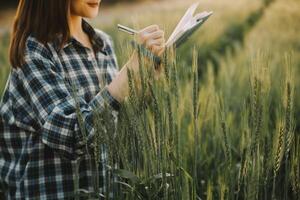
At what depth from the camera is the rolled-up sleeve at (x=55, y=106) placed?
1323mm

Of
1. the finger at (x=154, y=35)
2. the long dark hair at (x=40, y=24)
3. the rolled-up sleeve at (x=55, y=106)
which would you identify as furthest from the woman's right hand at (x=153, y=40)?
the long dark hair at (x=40, y=24)

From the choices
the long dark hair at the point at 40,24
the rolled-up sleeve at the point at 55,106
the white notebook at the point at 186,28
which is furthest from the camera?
the long dark hair at the point at 40,24

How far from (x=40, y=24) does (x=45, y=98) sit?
23 centimetres

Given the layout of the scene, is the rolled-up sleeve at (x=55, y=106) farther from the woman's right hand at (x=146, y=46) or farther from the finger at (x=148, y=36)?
the finger at (x=148, y=36)

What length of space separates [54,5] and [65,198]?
51 centimetres

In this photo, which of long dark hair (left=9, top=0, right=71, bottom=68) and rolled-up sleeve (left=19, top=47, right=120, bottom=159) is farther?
long dark hair (left=9, top=0, right=71, bottom=68)

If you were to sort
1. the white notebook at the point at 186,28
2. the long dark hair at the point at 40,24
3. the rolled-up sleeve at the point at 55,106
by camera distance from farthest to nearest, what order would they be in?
1. the long dark hair at the point at 40,24
2. the rolled-up sleeve at the point at 55,106
3. the white notebook at the point at 186,28

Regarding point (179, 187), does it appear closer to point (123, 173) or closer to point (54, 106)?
point (123, 173)

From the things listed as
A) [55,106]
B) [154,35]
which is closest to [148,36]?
[154,35]

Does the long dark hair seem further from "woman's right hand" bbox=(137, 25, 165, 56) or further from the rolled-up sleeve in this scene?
"woman's right hand" bbox=(137, 25, 165, 56)

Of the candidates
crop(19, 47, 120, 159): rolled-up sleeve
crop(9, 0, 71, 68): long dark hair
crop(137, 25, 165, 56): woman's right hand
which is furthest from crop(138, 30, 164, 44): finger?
crop(9, 0, 71, 68): long dark hair

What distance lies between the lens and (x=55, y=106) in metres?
1.37

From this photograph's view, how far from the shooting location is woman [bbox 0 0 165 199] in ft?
4.54

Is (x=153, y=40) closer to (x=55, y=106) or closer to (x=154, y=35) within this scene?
(x=154, y=35)
